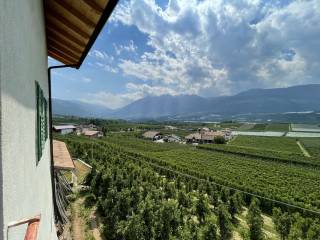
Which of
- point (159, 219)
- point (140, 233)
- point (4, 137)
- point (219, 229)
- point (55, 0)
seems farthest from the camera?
point (219, 229)

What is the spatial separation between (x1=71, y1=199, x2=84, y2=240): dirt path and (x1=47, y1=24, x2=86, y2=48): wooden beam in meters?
12.1

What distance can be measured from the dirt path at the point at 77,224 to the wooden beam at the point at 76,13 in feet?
42.6

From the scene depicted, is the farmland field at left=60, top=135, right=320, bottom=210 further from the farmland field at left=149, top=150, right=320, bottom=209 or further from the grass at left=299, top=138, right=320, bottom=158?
the grass at left=299, top=138, right=320, bottom=158

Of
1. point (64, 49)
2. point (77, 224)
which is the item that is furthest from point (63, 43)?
point (77, 224)

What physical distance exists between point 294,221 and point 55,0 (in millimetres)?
20334

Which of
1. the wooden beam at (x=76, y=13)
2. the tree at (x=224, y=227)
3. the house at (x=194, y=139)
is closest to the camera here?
the wooden beam at (x=76, y=13)

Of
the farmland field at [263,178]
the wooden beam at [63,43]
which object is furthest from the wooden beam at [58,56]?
the farmland field at [263,178]

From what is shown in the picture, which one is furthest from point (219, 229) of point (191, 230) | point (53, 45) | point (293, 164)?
point (293, 164)

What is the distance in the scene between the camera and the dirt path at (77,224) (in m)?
14.1

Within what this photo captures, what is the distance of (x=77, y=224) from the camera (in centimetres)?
1561

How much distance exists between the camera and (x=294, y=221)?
61.4 ft

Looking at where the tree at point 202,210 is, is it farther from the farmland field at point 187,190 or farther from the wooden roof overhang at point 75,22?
the wooden roof overhang at point 75,22

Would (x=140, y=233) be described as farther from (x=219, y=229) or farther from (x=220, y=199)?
(x=220, y=199)

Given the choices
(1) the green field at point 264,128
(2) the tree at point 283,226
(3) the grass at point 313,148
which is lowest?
(3) the grass at point 313,148
